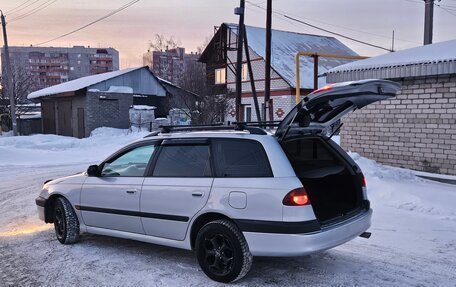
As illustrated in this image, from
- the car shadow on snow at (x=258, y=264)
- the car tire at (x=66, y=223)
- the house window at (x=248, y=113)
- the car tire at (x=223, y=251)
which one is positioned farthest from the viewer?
the house window at (x=248, y=113)

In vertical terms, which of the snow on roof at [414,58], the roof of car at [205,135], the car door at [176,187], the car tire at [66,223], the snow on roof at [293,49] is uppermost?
the snow on roof at [293,49]

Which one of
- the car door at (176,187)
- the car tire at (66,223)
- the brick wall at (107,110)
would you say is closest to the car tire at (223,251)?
the car door at (176,187)

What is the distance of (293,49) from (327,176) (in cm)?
3005

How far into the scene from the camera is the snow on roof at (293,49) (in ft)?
99.6

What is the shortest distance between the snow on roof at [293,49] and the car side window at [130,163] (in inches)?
970

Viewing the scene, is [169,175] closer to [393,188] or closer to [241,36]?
[393,188]

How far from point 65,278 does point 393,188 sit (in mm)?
6149

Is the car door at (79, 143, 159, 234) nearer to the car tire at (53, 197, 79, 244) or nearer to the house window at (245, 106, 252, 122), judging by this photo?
the car tire at (53, 197, 79, 244)

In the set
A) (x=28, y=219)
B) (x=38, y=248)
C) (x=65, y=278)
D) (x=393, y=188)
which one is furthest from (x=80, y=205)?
(x=393, y=188)

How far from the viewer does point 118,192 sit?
17.3 feet

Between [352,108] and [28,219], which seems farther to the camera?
[28,219]

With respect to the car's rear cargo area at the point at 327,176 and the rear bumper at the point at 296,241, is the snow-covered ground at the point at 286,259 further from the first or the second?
the car's rear cargo area at the point at 327,176

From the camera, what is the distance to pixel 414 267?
4773mm

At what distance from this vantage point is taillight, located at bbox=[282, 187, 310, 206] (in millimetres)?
4008
